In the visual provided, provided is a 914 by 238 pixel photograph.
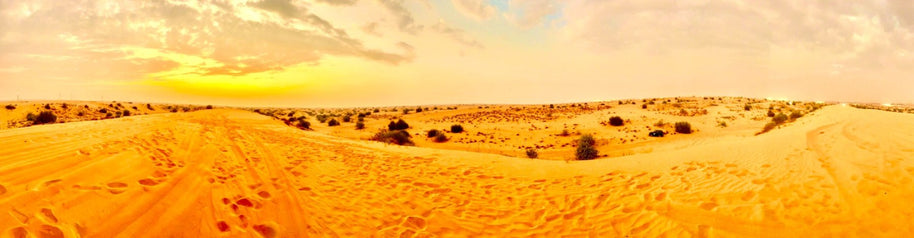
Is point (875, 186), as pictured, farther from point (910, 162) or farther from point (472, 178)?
point (472, 178)

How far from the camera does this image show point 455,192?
29.0 feet

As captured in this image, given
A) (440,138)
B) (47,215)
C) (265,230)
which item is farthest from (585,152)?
(47,215)

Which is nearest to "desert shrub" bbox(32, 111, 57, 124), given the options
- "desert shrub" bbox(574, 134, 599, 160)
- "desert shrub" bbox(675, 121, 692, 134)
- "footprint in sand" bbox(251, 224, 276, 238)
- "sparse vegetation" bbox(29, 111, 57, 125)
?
"sparse vegetation" bbox(29, 111, 57, 125)

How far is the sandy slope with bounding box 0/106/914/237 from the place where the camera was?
5.36 meters

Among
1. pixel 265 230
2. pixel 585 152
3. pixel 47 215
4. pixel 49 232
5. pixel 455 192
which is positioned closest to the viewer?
pixel 49 232

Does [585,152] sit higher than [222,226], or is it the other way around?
[222,226]

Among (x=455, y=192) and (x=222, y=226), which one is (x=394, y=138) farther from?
(x=222, y=226)

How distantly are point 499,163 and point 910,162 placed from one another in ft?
30.2

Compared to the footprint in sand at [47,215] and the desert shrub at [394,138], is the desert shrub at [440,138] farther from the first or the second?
the footprint in sand at [47,215]

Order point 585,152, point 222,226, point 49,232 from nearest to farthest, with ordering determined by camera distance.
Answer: point 49,232, point 222,226, point 585,152

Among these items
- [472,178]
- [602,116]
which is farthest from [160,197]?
[602,116]

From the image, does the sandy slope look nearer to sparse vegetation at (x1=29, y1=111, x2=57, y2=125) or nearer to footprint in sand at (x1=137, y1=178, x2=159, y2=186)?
footprint in sand at (x1=137, y1=178, x2=159, y2=186)

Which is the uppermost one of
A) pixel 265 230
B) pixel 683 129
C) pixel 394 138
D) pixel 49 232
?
pixel 49 232

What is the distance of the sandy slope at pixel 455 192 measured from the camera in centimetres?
536
